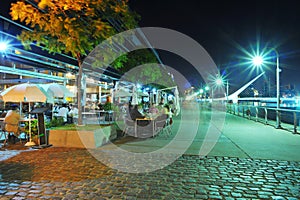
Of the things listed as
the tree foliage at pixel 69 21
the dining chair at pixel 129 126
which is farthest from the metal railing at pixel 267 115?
the tree foliage at pixel 69 21

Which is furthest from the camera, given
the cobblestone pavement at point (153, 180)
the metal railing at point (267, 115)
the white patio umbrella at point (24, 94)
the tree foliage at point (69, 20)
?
the metal railing at point (267, 115)

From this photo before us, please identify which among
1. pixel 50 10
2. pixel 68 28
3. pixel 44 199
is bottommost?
pixel 44 199

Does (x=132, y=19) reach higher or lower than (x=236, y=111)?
higher

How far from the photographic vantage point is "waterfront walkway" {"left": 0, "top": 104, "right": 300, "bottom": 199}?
3.78 m

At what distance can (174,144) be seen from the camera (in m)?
7.60

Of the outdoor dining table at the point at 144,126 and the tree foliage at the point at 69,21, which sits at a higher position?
the tree foliage at the point at 69,21

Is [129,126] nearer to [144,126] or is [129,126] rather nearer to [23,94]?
[144,126]

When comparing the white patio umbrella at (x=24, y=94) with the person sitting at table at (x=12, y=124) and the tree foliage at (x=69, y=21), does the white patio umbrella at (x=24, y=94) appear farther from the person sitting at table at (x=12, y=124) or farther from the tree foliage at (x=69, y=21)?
the tree foliage at (x=69, y=21)

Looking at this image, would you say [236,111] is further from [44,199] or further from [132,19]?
[44,199]

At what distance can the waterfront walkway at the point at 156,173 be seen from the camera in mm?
3775

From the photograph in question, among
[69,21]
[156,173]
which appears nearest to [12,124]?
[69,21]

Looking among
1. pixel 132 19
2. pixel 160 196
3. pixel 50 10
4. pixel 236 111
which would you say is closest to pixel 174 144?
pixel 160 196

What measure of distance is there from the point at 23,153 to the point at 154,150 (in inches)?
142

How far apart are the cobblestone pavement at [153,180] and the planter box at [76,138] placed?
44.5 inches
